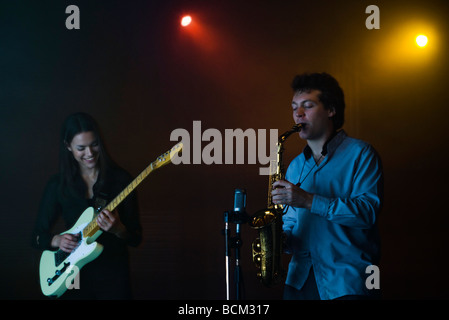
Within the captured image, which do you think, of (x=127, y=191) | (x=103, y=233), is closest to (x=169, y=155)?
(x=127, y=191)

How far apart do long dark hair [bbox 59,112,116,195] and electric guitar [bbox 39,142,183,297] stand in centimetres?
44

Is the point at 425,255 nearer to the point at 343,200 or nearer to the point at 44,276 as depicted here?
the point at 343,200

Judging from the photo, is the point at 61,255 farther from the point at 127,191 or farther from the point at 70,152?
the point at 70,152

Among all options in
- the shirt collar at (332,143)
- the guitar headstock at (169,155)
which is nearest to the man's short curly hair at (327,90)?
the shirt collar at (332,143)

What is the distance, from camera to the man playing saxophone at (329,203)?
7.48 ft

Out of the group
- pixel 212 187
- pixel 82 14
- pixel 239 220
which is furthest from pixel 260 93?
pixel 239 220

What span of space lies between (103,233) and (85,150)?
2.37ft

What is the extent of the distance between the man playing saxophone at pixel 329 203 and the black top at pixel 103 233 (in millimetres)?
1393

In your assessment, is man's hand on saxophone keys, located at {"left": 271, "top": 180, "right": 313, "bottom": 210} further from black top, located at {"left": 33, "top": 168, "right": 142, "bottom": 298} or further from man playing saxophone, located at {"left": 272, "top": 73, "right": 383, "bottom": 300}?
black top, located at {"left": 33, "top": 168, "right": 142, "bottom": 298}

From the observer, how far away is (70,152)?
386cm

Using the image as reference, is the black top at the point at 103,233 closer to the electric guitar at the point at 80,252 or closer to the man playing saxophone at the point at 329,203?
the electric guitar at the point at 80,252

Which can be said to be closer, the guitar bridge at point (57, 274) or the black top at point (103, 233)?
the guitar bridge at point (57, 274)

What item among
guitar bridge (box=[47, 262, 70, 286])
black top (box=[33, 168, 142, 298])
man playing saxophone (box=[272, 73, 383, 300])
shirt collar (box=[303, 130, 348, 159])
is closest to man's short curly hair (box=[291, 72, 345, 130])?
man playing saxophone (box=[272, 73, 383, 300])

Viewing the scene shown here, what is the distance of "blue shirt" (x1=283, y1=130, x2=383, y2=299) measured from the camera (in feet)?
7.45
